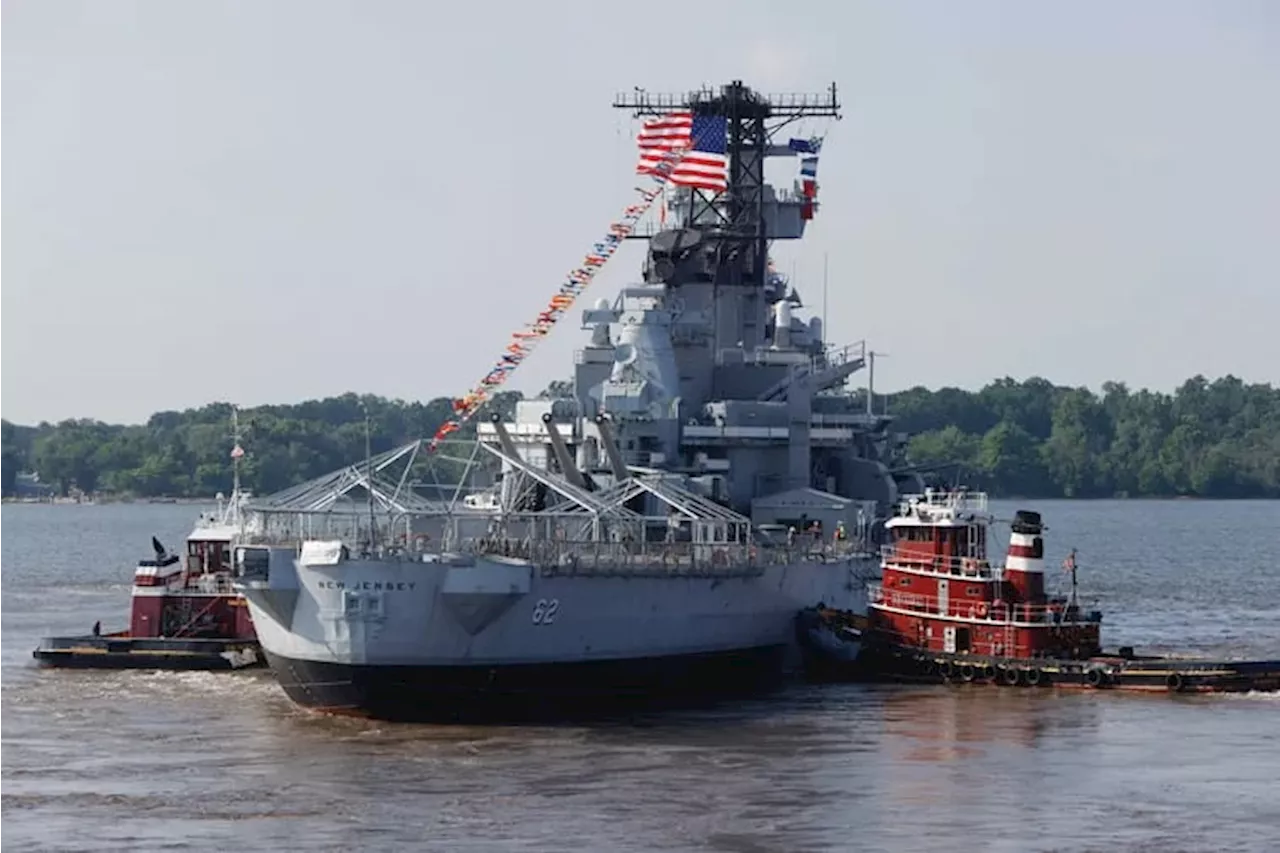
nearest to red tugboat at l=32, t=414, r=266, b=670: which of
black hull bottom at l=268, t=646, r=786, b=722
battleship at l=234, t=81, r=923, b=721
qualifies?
battleship at l=234, t=81, r=923, b=721

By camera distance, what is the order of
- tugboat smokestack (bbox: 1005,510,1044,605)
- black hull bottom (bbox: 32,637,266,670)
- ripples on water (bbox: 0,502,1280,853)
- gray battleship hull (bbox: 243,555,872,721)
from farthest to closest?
black hull bottom (bbox: 32,637,266,670) < tugboat smokestack (bbox: 1005,510,1044,605) < gray battleship hull (bbox: 243,555,872,721) < ripples on water (bbox: 0,502,1280,853)

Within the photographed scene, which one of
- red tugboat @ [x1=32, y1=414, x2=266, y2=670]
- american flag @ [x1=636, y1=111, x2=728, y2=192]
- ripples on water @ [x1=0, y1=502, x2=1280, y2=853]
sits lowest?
ripples on water @ [x1=0, y1=502, x2=1280, y2=853]

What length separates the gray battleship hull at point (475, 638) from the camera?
5034 centimetres

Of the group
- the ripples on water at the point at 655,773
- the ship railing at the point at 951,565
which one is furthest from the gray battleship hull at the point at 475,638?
the ship railing at the point at 951,565

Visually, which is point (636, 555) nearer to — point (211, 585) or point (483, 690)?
point (483, 690)

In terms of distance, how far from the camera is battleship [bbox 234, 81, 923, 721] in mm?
50938

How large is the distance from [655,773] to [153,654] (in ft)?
65.3

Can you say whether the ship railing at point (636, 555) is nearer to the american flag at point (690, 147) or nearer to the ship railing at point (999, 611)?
the ship railing at point (999, 611)

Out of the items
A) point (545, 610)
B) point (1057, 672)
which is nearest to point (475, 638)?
point (545, 610)

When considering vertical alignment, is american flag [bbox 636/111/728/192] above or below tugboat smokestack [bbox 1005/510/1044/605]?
above

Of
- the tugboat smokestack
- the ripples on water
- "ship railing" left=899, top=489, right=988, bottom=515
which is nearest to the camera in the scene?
the ripples on water

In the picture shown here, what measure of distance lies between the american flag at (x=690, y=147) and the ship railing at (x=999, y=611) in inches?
599

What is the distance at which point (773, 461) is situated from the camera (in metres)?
67.4

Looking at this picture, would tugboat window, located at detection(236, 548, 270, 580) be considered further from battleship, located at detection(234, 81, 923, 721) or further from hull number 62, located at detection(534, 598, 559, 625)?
hull number 62, located at detection(534, 598, 559, 625)
